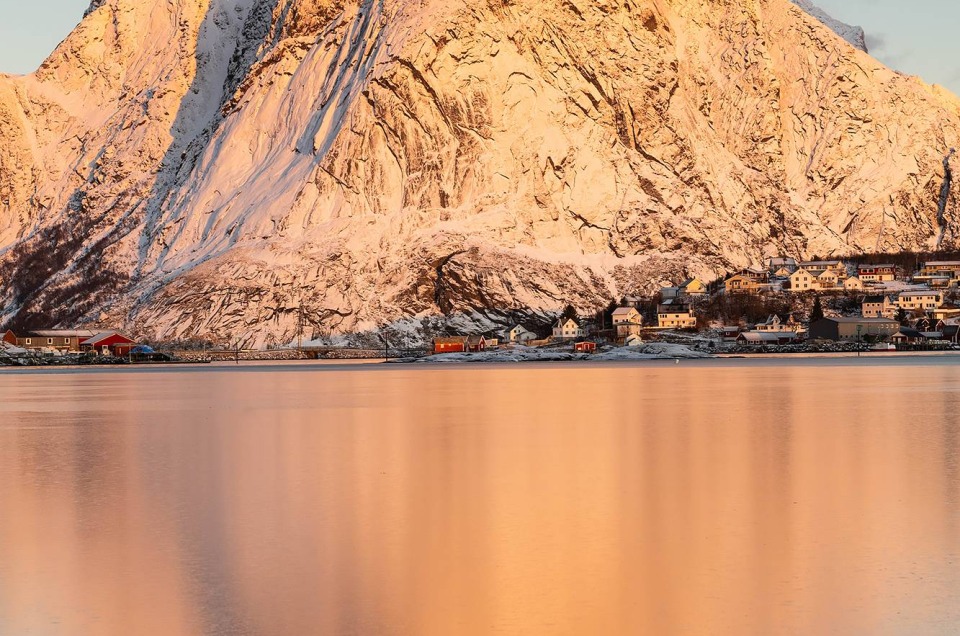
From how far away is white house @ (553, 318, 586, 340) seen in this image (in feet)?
305

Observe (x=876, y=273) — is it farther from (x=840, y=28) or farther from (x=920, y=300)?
(x=840, y=28)

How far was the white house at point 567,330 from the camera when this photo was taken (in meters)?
93.1

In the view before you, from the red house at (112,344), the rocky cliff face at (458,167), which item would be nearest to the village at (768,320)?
the rocky cliff face at (458,167)

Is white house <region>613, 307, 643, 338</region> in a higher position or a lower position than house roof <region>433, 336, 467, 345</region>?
higher

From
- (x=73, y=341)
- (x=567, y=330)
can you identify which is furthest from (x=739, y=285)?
(x=73, y=341)

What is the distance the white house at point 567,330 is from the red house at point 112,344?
1477 inches

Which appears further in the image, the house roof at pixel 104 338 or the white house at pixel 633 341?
the house roof at pixel 104 338

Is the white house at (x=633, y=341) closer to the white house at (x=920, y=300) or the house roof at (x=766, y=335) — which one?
the house roof at (x=766, y=335)

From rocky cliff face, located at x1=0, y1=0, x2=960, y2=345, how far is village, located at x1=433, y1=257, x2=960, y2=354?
11.6 ft

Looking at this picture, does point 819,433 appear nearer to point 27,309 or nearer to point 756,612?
point 756,612

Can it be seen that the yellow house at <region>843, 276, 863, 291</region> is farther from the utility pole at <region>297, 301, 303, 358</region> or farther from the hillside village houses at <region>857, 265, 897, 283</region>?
the utility pole at <region>297, 301, 303, 358</region>

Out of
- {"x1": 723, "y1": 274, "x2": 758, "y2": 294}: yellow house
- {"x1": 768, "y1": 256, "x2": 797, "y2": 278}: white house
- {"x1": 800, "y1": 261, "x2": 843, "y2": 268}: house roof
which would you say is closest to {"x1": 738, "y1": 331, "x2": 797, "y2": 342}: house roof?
{"x1": 723, "y1": 274, "x2": 758, "y2": 294}: yellow house

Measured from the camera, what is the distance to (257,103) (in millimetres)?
114562

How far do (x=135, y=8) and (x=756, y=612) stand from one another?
472 ft
